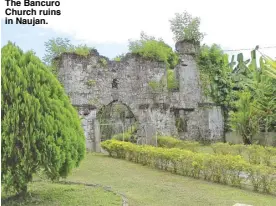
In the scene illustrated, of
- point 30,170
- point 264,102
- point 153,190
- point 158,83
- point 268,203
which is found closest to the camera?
point 30,170

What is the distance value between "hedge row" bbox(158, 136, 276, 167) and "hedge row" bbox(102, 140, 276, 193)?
206cm

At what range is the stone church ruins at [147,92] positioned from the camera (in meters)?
15.4

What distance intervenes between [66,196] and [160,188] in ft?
6.96

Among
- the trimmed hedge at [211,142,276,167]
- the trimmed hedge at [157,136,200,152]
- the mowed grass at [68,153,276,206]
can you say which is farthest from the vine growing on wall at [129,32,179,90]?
the mowed grass at [68,153,276,206]

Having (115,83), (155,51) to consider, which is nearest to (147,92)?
(115,83)

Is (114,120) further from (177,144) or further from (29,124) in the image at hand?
(29,124)

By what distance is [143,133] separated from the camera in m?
14.6

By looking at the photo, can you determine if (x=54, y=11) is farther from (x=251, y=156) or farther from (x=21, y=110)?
(x=251, y=156)

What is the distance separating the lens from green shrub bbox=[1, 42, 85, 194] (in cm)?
511

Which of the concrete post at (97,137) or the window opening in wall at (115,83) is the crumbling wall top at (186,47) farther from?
the concrete post at (97,137)

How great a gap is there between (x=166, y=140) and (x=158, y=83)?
469cm

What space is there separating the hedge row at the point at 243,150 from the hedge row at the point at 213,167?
2056 millimetres

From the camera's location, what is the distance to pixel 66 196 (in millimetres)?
6031

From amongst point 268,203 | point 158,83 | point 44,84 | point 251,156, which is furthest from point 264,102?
point 44,84
